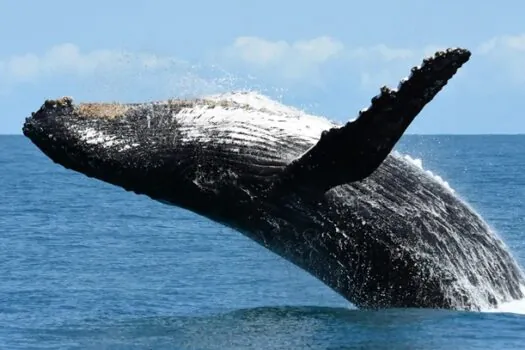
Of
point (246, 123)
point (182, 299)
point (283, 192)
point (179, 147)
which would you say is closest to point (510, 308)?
point (283, 192)

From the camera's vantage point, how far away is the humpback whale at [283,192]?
12469 mm

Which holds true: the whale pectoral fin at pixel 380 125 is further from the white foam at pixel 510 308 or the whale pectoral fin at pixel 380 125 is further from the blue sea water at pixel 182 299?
the white foam at pixel 510 308

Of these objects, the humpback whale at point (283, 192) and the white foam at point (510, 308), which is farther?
the white foam at point (510, 308)

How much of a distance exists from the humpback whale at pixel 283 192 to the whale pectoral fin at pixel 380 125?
0.67 metres

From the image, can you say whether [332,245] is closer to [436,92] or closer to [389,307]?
[389,307]

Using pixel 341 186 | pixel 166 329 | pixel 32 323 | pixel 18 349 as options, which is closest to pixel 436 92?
pixel 341 186

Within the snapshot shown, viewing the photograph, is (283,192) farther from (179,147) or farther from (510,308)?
(510,308)

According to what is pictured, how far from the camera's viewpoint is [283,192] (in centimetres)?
1229

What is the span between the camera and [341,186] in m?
12.6

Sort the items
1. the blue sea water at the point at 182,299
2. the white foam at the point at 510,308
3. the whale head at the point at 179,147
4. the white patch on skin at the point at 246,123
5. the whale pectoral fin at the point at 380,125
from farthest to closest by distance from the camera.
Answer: the white foam at the point at 510,308 → the white patch on skin at the point at 246,123 → the whale head at the point at 179,147 → the blue sea water at the point at 182,299 → the whale pectoral fin at the point at 380,125

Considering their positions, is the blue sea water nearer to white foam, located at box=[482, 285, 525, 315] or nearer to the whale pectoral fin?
white foam, located at box=[482, 285, 525, 315]

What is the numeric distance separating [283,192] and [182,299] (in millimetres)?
5010

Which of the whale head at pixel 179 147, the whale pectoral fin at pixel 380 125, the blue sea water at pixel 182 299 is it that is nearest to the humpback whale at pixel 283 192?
the whale head at pixel 179 147

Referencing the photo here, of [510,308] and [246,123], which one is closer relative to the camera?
[246,123]
